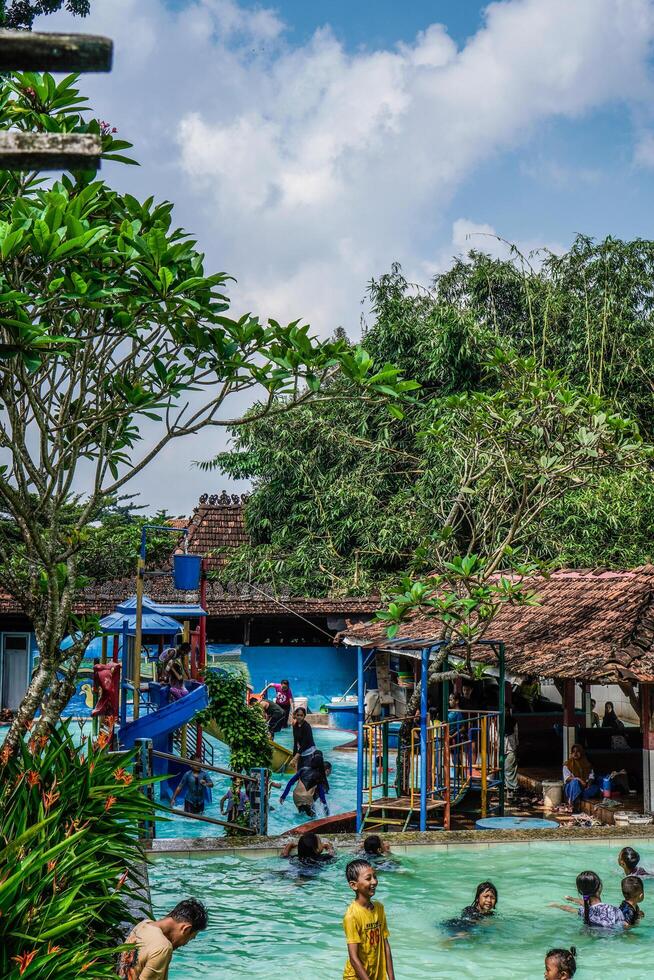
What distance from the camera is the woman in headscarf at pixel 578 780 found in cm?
1636

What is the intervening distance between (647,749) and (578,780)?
144cm

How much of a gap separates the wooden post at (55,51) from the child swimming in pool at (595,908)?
28.8 feet

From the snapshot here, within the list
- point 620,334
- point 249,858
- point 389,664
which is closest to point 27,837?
point 249,858

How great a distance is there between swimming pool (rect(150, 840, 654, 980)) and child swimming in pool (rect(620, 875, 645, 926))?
1.39 feet

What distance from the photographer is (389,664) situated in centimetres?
2675

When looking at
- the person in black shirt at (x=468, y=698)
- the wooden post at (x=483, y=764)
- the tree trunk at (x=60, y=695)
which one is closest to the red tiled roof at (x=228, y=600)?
the person in black shirt at (x=468, y=698)

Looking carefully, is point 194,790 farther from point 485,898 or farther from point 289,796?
point 485,898

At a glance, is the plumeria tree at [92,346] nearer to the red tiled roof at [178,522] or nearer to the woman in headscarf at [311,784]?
the woman in headscarf at [311,784]

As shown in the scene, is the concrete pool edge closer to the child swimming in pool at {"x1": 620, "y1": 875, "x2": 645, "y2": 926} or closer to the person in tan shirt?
the child swimming in pool at {"x1": 620, "y1": 875, "x2": 645, "y2": 926}

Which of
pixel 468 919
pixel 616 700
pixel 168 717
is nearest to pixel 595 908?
pixel 468 919

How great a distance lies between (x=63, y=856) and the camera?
22.3 feet

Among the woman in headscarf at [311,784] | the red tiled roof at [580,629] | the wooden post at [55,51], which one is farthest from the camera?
the woman in headscarf at [311,784]

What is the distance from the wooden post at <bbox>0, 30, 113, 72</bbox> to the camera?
3.39 m

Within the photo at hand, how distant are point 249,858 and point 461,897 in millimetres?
2493
